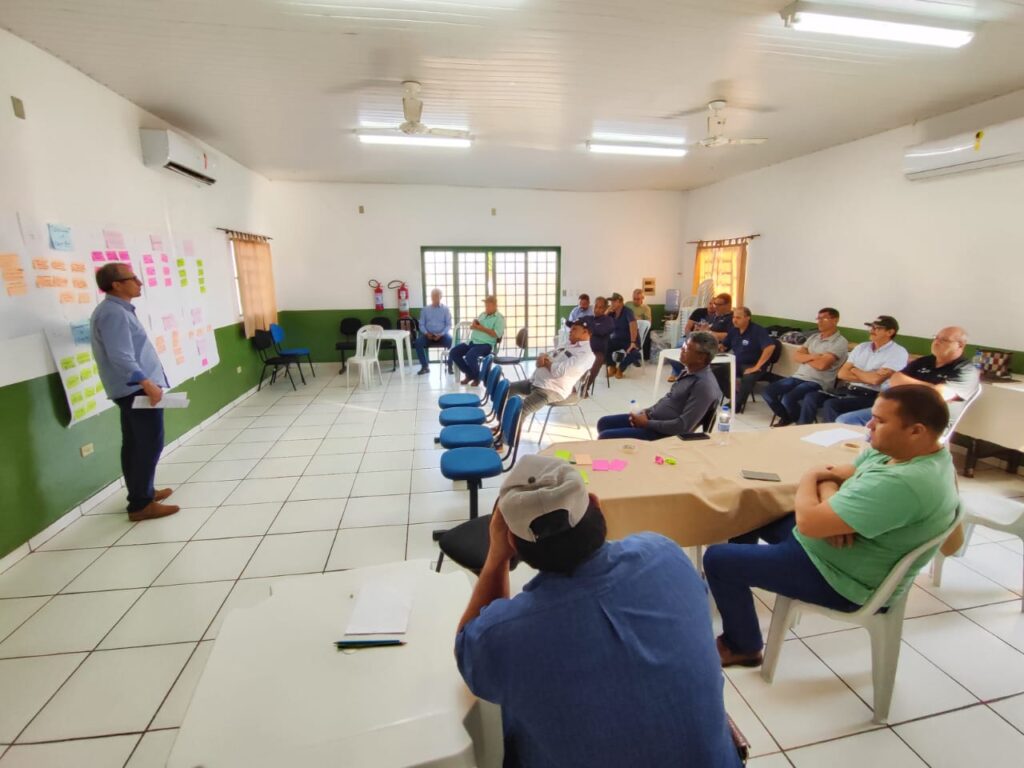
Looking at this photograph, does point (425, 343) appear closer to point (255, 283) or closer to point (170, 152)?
point (255, 283)

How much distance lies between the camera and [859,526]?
1.53 meters

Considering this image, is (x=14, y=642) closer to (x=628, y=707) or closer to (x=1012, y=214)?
(x=628, y=707)

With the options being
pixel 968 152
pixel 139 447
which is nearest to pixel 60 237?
pixel 139 447

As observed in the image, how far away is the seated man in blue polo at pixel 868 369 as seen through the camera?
420cm

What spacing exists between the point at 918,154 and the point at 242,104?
6.11 m

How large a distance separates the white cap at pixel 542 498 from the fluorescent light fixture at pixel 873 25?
10.0 ft

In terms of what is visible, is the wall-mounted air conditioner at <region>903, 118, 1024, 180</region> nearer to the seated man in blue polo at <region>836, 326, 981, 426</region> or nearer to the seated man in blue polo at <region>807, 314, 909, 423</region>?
the seated man in blue polo at <region>807, 314, 909, 423</region>

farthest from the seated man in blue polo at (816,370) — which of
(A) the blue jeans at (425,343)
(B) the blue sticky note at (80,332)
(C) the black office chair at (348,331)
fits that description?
(C) the black office chair at (348,331)

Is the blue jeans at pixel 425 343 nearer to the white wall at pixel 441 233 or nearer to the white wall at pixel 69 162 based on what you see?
the white wall at pixel 441 233

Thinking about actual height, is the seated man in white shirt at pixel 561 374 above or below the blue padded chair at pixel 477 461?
above

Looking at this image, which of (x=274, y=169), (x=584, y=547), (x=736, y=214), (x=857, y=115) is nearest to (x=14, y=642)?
(x=584, y=547)

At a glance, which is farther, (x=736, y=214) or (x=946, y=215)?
(x=736, y=214)

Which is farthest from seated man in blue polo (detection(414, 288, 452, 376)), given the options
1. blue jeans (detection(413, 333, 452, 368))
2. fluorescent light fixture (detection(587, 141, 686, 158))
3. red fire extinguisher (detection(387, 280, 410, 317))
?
fluorescent light fixture (detection(587, 141, 686, 158))

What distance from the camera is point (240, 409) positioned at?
586 cm
